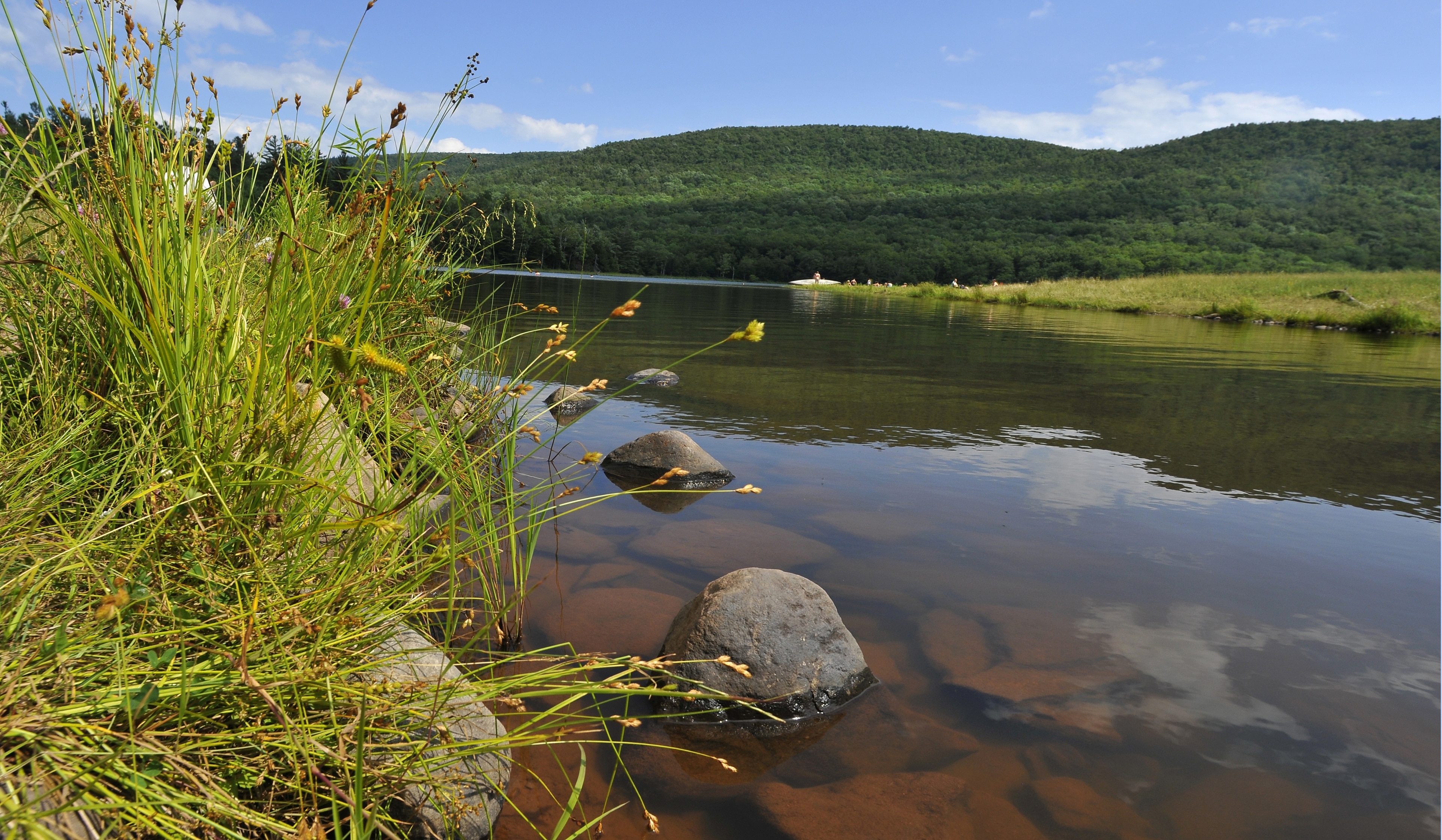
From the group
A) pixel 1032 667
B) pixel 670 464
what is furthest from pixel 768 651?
pixel 670 464

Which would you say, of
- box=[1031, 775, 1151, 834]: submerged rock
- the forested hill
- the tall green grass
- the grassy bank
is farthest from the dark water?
the forested hill

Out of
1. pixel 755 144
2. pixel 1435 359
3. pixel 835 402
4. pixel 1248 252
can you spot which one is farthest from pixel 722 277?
pixel 835 402

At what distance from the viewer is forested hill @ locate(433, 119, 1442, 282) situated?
44219 mm

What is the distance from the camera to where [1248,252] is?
41844 mm

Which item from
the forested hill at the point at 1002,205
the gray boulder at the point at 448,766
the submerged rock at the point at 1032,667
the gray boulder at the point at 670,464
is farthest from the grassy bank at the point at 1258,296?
the gray boulder at the point at 448,766

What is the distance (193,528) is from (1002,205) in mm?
67073

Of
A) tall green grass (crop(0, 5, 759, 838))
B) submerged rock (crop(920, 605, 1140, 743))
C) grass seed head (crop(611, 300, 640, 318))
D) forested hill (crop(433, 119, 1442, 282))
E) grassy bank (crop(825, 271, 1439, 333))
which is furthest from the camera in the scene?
forested hill (crop(433, 119, 1442, 282))

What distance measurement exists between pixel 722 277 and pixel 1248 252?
33.1 metres

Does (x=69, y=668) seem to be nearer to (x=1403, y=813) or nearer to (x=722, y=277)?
(x=1403, y=813)

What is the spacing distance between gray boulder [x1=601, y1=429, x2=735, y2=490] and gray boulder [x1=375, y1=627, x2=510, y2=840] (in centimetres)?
264

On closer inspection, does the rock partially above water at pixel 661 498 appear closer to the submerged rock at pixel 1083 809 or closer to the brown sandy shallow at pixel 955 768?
the brown sandy shallow at pixel 955 768

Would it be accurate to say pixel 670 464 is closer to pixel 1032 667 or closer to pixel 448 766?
pixel 1032 667

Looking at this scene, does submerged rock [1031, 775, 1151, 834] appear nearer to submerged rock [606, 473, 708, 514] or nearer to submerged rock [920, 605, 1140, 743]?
submerged rock [920, 605, 1140, 743]

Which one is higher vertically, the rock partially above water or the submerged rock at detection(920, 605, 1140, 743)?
the rock partially above water
